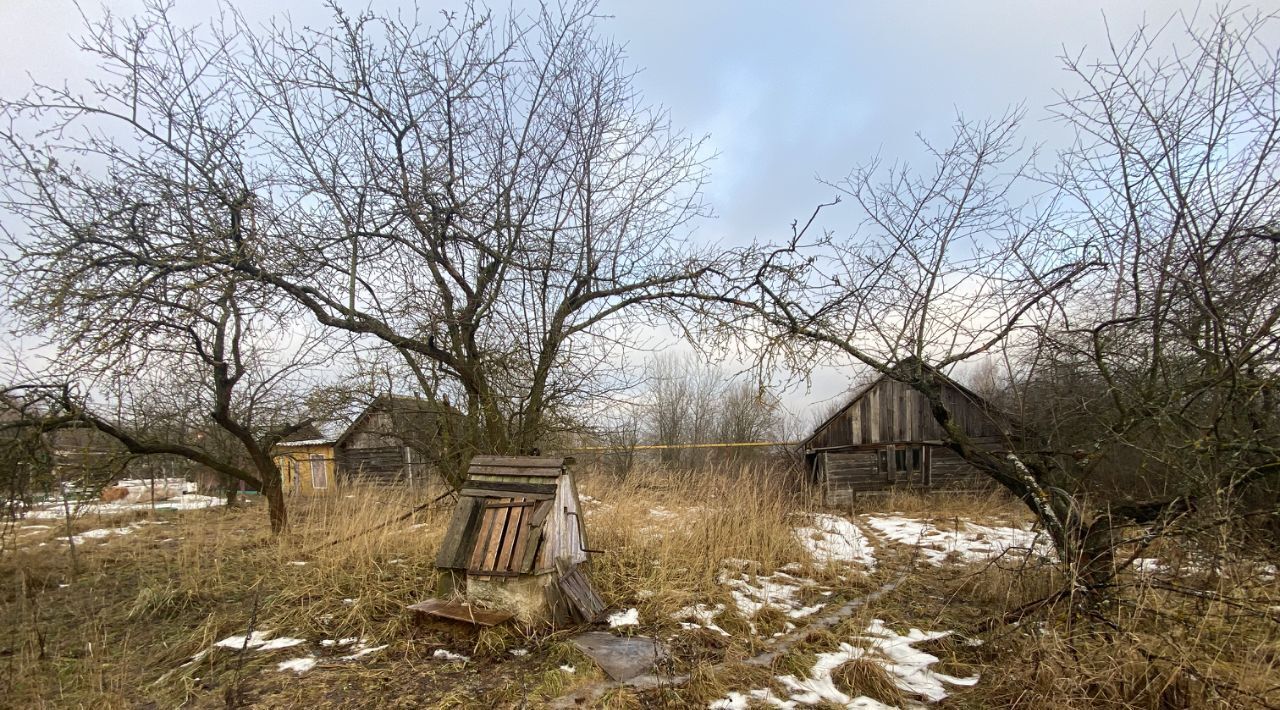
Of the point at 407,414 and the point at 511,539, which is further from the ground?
the point at 407,414

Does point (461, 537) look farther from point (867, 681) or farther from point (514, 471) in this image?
point (867, 681)

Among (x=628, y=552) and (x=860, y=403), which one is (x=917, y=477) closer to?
(x=860, y=403)

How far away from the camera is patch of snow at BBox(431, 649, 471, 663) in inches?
170

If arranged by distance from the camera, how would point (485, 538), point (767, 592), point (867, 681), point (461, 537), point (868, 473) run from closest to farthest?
point (867, 681), point (485, 538), point (461, 537), point (767, 592), point (868, 473)

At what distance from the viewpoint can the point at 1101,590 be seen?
3631mm

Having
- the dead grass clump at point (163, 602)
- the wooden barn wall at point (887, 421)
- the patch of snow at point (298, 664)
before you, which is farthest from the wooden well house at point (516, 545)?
the wooden barn wall at point (887, 421)

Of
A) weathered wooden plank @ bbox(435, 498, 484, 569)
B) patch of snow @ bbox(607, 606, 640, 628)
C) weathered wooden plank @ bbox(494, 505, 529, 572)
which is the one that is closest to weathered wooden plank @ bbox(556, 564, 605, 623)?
patch of snow @ bbox(607, 606, 640, 628)

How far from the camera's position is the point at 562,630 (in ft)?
15.6

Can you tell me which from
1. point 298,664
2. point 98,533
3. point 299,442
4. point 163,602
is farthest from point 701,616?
point 299,442

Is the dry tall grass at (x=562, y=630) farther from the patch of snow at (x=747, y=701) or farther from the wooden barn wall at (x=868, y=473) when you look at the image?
the wooden barn wall at (x=868, y=473)

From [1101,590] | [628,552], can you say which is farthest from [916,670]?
[628,552]

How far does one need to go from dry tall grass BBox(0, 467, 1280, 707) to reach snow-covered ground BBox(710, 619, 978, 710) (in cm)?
12

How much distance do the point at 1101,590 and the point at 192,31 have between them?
27.1 feet

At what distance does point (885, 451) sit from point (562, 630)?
13807 millimetres
